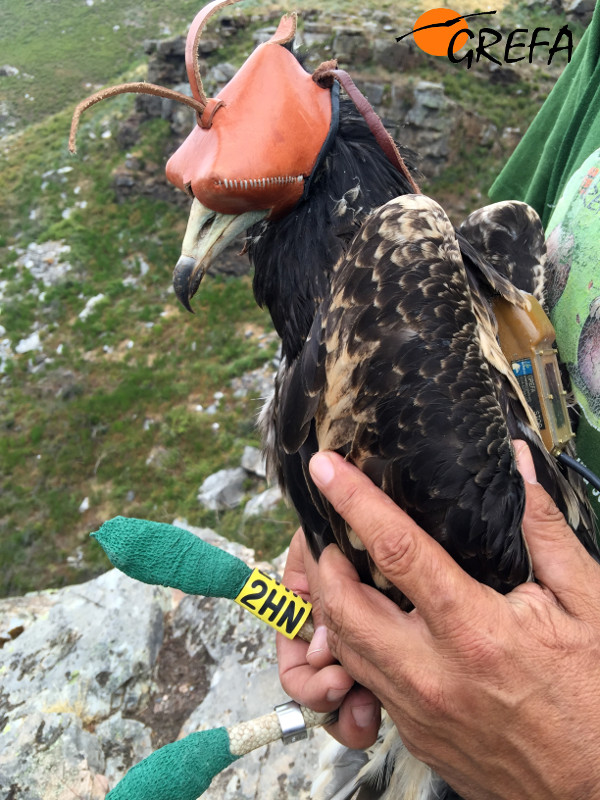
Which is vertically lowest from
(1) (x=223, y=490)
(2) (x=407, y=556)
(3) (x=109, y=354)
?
(3) (x=109, y=354)

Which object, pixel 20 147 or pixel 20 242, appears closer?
pixel 20 242

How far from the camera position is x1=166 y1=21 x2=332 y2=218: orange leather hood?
4.91 feet

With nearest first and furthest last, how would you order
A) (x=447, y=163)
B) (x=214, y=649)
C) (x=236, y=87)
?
(x=236, y=87)
(x=214, y=649)
(x=447, y=163)

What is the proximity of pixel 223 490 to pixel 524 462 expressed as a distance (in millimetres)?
7451

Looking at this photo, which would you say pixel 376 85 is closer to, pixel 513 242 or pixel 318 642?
pixel 513 242

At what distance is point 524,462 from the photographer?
4.69 ft

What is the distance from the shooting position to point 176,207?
16.4 metres

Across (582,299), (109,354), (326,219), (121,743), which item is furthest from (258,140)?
(109,354)

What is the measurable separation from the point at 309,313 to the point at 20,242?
18.3 metres

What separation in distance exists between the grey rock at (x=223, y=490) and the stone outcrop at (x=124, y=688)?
13.2ft

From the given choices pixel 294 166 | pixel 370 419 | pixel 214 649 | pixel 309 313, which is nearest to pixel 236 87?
pixel 294 166

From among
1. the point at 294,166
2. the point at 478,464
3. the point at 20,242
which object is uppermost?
the point at 294,166

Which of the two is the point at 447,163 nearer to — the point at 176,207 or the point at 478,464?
the point at 176,207

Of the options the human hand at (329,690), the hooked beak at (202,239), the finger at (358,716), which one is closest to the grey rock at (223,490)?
the human hand at (329,690)
